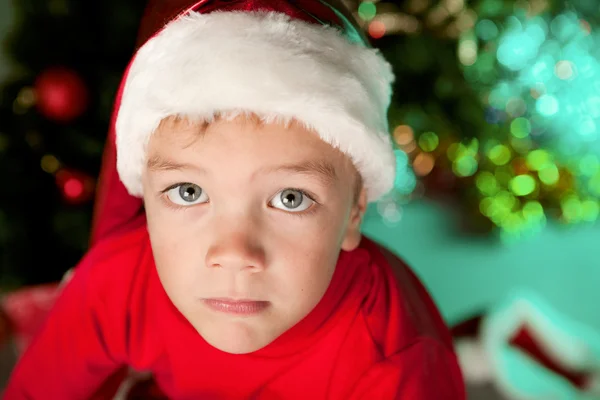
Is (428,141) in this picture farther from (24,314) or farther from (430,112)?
(24,314)

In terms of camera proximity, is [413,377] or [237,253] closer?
[237,253]

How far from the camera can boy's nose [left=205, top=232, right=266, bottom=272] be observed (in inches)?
23.6

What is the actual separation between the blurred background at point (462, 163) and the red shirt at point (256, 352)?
566 mm

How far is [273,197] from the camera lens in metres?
0.63

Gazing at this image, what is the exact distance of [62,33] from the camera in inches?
52.1

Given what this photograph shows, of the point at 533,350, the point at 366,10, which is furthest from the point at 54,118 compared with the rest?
the point at 533,350

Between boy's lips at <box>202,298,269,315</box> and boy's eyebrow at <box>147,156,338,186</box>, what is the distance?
5.8 inches

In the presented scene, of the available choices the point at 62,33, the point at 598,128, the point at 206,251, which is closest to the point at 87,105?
the point at 62,33

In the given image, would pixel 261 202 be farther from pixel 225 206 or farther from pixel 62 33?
pixel 62 33

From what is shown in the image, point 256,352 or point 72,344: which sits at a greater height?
point 256,352

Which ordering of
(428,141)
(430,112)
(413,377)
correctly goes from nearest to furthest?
(413,377) → (430,112) → (428,141)

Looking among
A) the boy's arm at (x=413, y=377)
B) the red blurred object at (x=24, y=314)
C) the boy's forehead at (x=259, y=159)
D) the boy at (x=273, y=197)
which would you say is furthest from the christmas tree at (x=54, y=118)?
the boy's arm at (x=413, y=377)

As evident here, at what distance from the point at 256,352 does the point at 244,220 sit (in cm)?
24

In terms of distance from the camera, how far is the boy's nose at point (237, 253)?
600mm
